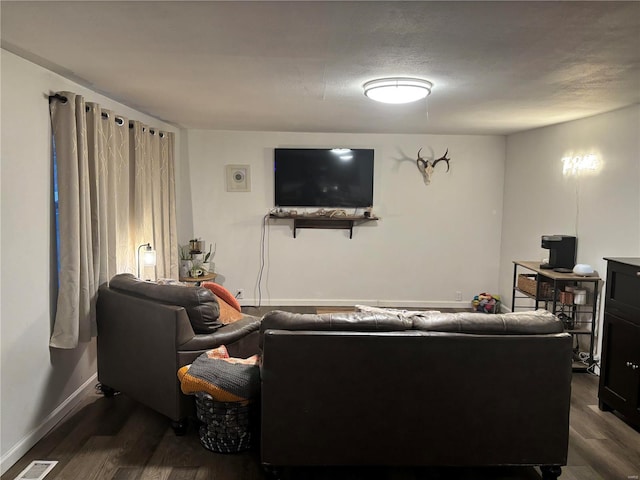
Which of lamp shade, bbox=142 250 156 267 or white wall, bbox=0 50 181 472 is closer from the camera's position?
white wall, bbox=0 50 181 472

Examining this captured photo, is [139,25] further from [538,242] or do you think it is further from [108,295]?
[538,242]

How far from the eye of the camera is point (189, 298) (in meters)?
3.15

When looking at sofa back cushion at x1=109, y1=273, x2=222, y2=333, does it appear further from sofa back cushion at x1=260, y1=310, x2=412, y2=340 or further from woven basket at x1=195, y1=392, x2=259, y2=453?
sofa back cushion at x1=260, y1=310, x2=412, y2=340

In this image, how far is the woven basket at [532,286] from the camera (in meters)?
4.64

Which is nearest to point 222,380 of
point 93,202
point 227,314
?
point 227,314

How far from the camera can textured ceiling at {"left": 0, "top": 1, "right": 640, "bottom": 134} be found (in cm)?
193

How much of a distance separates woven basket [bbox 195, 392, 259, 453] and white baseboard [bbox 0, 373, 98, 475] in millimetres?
1016

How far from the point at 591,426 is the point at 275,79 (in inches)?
125

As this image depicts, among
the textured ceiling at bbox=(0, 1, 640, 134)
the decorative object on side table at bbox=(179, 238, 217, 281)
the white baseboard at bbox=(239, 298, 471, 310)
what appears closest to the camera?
the textured ceiling at bbox=(0, 1, 640, 134)

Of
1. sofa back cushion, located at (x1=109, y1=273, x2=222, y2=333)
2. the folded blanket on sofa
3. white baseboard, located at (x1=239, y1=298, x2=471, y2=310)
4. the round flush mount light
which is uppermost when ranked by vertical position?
the round flush mount light

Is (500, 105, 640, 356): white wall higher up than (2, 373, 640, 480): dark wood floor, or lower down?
higher up

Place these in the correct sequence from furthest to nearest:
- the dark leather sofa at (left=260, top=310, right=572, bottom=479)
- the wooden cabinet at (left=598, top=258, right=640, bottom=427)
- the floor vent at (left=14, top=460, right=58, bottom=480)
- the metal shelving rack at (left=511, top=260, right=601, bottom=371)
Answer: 1. the metal shelving rack at (left=511, top=260, right=601, bottom=371)
2. the wooden cabinet at (left=598, top=258, right=640, bottom=427)
3. the floor vent at (left=14, top=460, right=58, bottom=480)
4. the dark leather sofa at (left=260, top=310, right=572, bottom=479)

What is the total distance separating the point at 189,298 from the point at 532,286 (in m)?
3.47

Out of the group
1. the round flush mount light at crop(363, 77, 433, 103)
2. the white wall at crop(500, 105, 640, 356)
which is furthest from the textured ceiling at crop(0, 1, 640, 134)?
the white wall at crop(500, 105, 640, 356)
